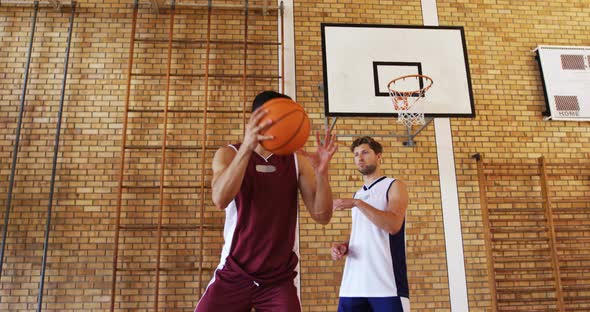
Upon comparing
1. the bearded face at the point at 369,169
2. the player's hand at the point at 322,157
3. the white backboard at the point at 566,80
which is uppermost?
the white backboard at the point at 566,80

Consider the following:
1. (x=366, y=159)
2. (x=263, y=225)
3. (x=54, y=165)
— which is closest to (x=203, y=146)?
(x=54, y=165)

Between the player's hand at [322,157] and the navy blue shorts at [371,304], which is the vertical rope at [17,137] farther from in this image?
the player's hand at [322,157]

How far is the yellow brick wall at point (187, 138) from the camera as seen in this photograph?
16.1ft

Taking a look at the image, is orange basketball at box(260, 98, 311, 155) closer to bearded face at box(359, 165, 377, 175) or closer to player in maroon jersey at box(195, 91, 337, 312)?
player in maroon jersey at box(195, 91, 337, 312)

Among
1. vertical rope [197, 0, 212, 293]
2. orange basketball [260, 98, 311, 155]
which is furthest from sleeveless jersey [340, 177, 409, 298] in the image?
vertical rope [197, 0, 212, 293]

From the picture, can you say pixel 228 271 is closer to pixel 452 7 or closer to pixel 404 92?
pixel 404 92

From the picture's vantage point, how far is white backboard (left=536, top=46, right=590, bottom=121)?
5531 millimetres

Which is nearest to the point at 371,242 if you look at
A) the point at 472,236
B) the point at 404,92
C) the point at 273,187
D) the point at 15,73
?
the point at 273,187

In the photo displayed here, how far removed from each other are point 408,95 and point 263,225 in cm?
291

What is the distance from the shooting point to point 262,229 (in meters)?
2.19

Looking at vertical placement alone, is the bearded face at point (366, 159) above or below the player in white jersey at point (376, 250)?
above

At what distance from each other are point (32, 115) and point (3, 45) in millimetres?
909

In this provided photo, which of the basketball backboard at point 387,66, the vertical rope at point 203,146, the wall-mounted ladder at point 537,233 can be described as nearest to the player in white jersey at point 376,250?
the basketball backboard at point 387,66

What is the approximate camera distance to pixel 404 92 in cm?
469
